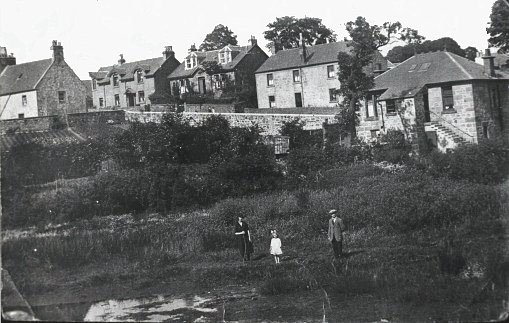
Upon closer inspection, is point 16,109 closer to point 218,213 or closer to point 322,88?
point 322,88

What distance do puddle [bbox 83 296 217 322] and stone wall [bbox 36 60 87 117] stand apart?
113 feet

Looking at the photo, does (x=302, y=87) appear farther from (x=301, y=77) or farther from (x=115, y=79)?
(x=115, y=79)

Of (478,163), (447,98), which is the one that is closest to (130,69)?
(447,98)

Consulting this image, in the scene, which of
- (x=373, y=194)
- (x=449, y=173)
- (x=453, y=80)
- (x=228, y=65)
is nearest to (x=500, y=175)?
(x=449, y=173)

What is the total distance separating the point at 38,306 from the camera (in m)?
11.4

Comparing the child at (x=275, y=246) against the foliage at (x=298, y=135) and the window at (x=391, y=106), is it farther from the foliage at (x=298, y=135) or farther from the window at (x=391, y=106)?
the window at (x=391, y=106)

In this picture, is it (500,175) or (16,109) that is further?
(16,109)

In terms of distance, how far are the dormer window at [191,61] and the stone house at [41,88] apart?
15.1 metres

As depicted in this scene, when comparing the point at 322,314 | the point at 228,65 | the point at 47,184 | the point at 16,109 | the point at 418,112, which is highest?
the point at 228,65

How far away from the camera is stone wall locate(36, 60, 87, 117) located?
1709 inches

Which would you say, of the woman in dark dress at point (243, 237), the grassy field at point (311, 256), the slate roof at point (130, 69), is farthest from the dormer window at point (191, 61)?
the woman in dark dress at point (243, 237)

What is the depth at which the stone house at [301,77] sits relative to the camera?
4800 centimetres

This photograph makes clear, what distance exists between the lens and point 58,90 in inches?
1747

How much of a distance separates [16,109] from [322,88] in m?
27.5
